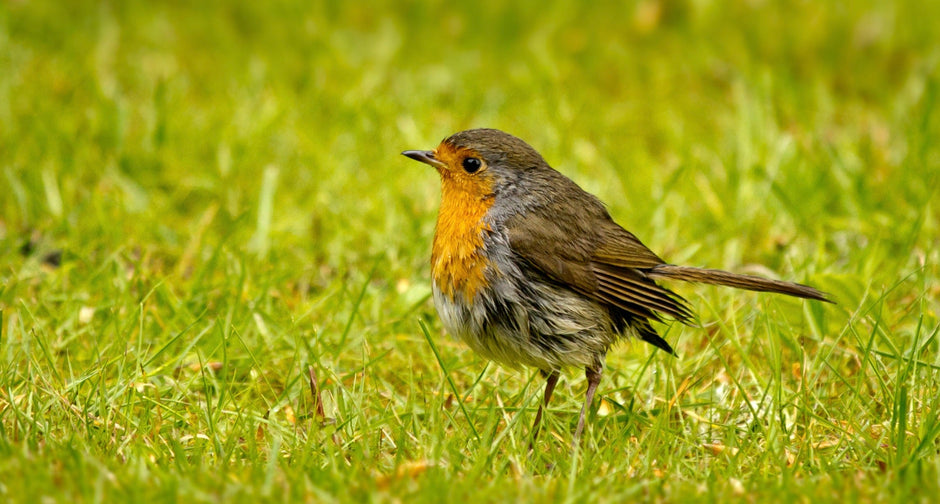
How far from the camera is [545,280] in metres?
3.52

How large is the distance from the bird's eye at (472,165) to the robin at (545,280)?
0.07m

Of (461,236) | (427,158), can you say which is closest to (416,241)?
(427,158)

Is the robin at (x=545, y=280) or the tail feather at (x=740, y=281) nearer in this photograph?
the tail feather at (x=740, y=281)

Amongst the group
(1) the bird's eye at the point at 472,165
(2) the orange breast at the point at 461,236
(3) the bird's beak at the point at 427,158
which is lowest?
(2) the orange breast at the point at 461,236

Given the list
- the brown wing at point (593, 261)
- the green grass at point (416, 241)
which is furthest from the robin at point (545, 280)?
the green grass at point (416, 241)

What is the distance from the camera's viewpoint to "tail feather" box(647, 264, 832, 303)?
129 inches

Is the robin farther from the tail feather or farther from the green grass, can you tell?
the green grass

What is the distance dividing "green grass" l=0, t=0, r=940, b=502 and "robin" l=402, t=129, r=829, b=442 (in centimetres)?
15

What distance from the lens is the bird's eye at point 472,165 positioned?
148 inches

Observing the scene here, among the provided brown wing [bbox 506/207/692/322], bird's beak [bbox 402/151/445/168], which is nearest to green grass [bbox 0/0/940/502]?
brown wing [bbox 506/207/692/322]

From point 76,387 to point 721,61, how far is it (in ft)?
16.8

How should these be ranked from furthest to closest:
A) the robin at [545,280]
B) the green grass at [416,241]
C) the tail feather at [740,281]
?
the robin at [545,280] < the tail feather at [740,281] < the green grass at [416,241]

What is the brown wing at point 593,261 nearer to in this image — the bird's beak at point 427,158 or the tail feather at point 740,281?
the tail feather at point 740,281

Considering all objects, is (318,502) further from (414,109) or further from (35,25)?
(35,25)
